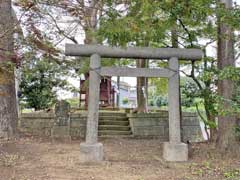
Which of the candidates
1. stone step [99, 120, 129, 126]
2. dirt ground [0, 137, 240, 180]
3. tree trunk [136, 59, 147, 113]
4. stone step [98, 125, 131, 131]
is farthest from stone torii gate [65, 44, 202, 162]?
tree trunk [136, 59, 147, 113]

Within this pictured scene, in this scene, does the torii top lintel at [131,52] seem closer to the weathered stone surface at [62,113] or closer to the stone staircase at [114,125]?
the weathered stone surface at [62,113]

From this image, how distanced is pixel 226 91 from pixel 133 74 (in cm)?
185

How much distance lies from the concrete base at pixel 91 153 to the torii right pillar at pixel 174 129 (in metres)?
1.31

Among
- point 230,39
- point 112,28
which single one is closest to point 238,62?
point 230,39

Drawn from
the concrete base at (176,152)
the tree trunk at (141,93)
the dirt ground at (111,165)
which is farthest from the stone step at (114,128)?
the concrete base at (176,152)

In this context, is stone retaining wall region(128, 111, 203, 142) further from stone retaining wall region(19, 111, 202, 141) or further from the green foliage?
the green foliage

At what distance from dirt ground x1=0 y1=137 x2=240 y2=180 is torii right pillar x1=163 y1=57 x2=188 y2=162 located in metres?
0.21

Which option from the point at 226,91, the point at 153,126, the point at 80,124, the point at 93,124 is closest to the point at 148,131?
the point at 153,126

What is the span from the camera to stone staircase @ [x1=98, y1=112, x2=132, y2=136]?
10.2 metres

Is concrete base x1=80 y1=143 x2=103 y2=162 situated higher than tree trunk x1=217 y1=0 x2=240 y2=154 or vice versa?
tree trunk x1=217 y1=0 x2=240 y2=154

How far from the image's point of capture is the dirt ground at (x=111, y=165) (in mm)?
5183

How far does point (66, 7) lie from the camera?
1016 cm

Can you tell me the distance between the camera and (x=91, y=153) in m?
6.16

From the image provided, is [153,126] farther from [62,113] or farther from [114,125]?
[62,113]
